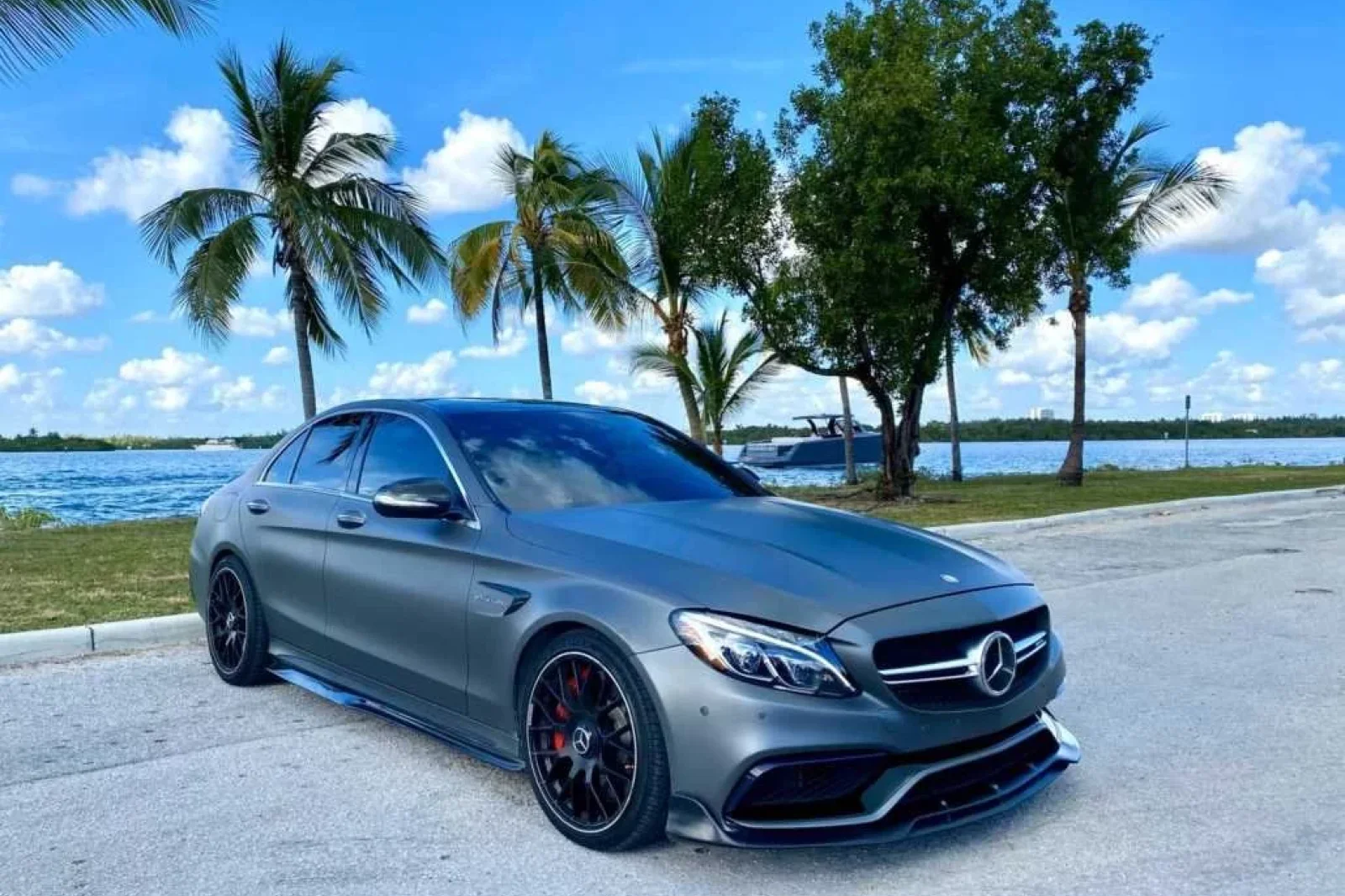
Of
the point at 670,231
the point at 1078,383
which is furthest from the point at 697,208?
the point at 1078,383

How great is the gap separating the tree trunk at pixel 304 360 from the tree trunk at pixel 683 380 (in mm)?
7220

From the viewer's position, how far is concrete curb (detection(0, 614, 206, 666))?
6.36 meters

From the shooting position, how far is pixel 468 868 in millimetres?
3307

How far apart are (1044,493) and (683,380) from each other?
7.79 metres

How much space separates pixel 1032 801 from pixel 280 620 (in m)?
3.48

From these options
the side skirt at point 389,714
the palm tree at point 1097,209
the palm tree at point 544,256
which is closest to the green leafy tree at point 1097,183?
the palm tree at point 1097,209

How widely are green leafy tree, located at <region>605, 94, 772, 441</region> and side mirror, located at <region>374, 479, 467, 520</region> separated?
49.4 feet

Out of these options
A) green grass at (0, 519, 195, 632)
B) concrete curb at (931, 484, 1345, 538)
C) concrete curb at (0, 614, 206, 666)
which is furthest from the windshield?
concrete curb at (931, 484, 1345, 538)

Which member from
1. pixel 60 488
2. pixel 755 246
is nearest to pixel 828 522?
pixel 755 246

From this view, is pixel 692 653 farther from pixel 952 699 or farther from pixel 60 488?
pixel 60 488

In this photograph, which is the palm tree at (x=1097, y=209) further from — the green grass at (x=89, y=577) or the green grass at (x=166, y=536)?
the green grass at (x=89, y=577)

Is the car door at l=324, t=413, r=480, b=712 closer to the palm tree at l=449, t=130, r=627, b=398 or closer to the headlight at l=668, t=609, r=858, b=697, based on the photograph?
the headlight at l=668, t=609, r=858, b=697

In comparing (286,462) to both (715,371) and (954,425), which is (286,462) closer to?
(715,371)

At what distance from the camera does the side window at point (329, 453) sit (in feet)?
16.4
